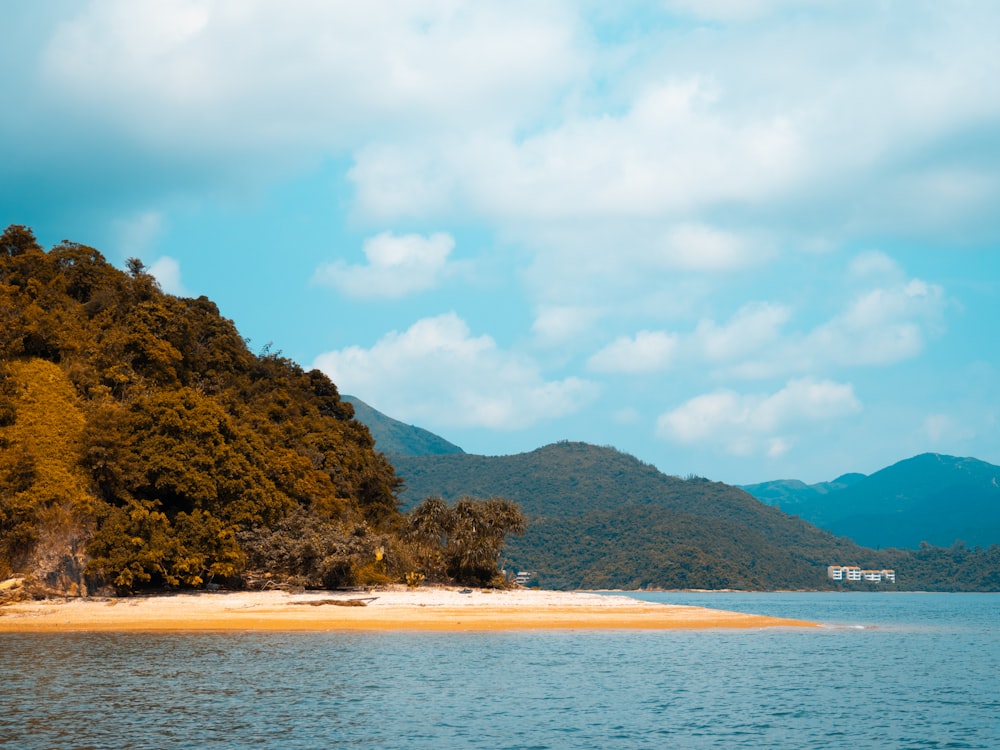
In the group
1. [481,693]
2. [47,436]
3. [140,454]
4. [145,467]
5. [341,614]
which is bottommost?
[481,693]

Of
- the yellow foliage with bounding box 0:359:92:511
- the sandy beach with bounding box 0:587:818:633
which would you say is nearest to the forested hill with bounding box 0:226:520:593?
the yellow foliage with bounding box 0:359:92:511

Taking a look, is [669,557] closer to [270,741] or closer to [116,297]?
[116,297]

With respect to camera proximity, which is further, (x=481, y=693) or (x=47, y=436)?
(x=47, y=436)

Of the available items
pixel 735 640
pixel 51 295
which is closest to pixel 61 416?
pixel 51 295

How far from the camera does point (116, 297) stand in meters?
76.0

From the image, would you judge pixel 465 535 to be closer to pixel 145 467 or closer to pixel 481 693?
pixel 145 467

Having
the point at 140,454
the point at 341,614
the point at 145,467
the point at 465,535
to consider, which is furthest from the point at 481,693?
the point at 465,535

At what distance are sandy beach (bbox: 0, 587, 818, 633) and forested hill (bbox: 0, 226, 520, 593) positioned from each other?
262cm

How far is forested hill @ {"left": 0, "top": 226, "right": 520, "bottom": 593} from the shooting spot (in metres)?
52.8

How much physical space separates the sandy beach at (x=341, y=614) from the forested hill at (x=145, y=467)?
2.62 m

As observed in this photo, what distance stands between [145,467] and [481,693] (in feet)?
112

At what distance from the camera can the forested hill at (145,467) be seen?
173 ft

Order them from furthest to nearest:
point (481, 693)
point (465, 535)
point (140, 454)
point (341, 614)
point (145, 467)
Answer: point (465, 535) < point (140, 454) < point (145, 467) < point (341, 614) < point (481, 693)

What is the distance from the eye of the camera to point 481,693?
2784 cm
